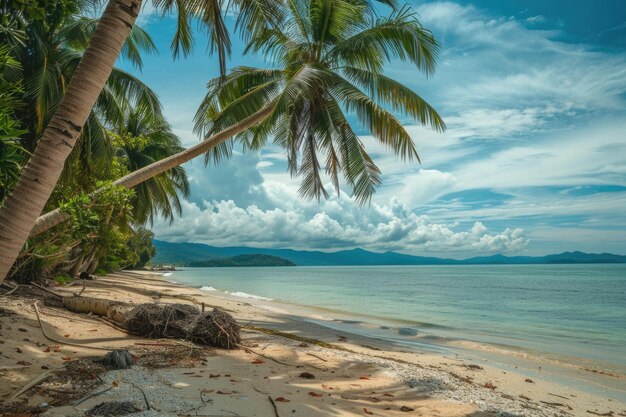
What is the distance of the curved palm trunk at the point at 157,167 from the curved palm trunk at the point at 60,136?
181 centimetres

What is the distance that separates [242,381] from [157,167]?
11.6ft

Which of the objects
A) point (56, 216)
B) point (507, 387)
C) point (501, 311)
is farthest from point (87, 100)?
point (501, 311)

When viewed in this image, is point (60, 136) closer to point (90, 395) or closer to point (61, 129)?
point (61, 129)

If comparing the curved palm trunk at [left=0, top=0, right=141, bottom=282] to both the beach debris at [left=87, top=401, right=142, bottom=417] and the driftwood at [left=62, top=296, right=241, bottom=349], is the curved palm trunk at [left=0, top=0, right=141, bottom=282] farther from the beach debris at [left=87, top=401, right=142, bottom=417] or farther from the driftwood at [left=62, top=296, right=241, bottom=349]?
the driftwood at [left=62, top=296, right=241, bottom=349]

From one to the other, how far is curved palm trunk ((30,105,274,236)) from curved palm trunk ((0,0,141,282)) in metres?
1.81

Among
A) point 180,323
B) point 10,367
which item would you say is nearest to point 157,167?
point 180,323

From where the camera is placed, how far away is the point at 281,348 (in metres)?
7.58

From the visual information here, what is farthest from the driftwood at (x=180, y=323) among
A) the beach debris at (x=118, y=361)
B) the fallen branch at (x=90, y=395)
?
the fallen branch at (x=90, y=395)

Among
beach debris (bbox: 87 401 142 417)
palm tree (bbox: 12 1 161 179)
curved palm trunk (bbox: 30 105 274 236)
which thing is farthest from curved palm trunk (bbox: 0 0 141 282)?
palm tree (bbox: 12 1 161 179)

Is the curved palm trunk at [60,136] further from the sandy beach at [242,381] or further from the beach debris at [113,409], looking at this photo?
the sandy beach at [242,381]

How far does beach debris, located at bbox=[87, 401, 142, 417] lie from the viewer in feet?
11.8

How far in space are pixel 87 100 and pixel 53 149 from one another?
51cm

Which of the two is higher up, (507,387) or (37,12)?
(37,12)

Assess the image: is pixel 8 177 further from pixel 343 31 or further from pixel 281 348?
pixel 343 31
